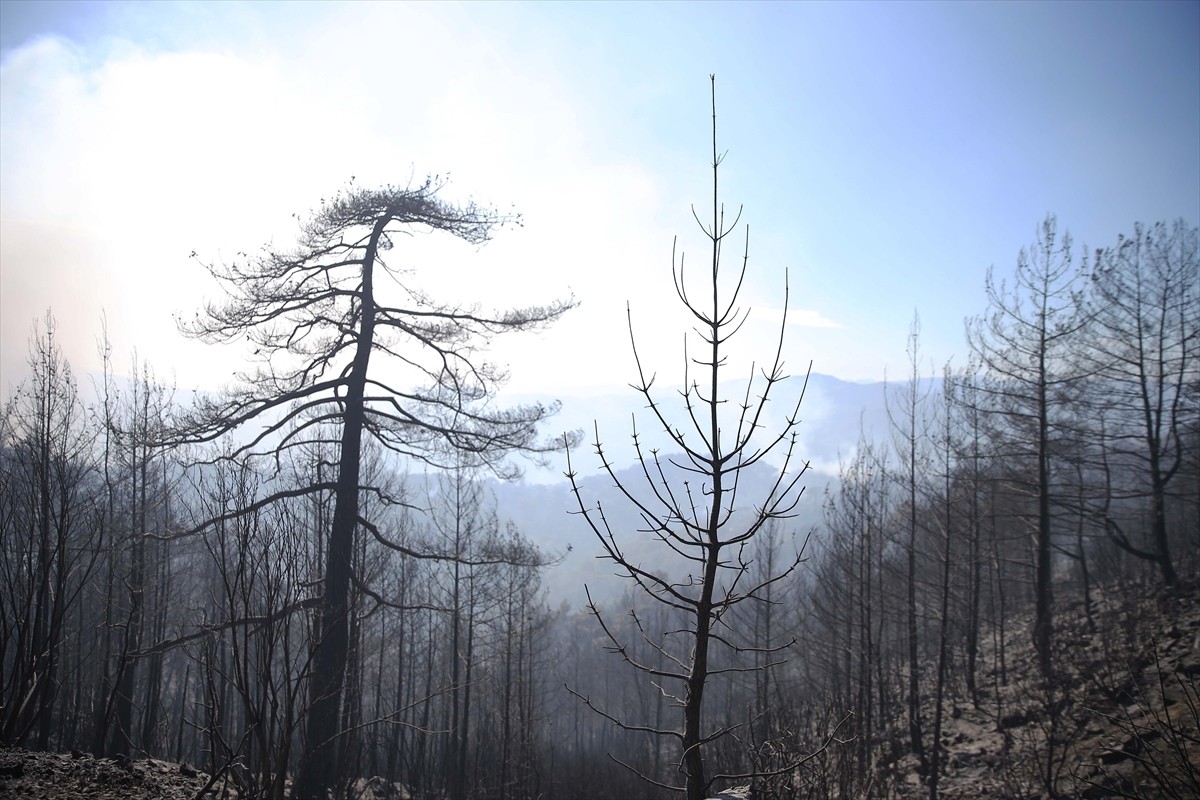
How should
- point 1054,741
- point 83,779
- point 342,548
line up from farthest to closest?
A: point 1054,741 < point 342,548 < point 83,779

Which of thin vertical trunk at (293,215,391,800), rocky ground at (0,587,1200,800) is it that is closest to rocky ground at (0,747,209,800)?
rocky ground at (0,587,1200,800)

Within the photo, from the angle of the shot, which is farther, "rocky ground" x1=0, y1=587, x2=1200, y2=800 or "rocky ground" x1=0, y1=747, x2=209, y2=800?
"rocky ground" x1=0, y1=587, x2=1200, y2=800

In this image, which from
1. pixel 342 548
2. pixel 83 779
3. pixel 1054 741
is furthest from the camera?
pixel 1054 741

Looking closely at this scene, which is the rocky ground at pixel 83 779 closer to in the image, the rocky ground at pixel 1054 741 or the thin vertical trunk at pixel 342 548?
the rocky ground at pixel 1054 741

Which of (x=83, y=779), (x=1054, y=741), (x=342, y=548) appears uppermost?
(x=342, y=548)

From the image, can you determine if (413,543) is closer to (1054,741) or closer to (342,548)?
(342,548)

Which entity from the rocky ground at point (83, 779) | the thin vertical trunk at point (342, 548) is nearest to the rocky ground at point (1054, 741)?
the rocky ground at point (83, 779)

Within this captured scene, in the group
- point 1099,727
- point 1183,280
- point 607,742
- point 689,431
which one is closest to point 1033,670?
point 1099,727

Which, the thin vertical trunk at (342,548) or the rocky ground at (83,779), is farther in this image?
the thin vertical trunk at (342,548)

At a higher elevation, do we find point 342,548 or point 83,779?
point 342,548

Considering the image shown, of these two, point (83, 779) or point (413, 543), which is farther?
point (413, 543)

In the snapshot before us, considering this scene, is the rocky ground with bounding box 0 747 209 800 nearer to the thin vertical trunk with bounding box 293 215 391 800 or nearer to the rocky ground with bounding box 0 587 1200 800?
the rocky ground with bounding box 0 587 1200 800

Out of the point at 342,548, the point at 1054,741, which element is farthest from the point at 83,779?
the point at 1054,741

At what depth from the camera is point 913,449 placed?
13148mm
